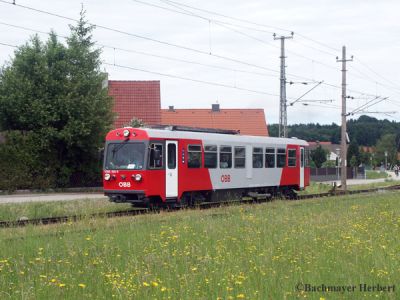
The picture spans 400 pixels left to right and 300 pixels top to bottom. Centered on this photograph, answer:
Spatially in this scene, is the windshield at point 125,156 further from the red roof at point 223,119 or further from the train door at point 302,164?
the red roof at point 223,119

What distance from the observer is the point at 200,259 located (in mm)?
8984

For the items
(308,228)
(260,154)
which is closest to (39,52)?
(260,154)

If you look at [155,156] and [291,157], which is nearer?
[155,156]

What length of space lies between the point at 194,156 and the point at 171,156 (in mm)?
1300

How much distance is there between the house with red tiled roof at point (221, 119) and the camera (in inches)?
2245

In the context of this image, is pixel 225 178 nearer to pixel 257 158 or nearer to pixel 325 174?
pixel 257 158

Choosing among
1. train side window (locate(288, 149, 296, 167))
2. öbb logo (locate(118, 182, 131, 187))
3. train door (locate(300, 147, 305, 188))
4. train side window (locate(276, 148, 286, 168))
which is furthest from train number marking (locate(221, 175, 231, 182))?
train door (locate(300, 147, 305, 188))

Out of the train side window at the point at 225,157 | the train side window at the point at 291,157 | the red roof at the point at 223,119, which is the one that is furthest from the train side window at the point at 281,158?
the red roof at the point at 223,119

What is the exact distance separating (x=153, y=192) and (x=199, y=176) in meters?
2.46

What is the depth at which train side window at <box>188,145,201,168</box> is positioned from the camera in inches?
838

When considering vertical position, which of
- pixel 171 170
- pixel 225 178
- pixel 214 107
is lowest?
A: pixel 225 178

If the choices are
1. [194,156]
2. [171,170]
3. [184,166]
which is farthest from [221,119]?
[171,170]

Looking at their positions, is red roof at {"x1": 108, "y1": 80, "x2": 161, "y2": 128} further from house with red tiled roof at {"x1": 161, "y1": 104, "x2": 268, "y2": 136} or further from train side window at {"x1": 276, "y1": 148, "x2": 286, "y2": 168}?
train side window at {"x1": 276, "y1": 148, "x2": 286, "y2": 168}

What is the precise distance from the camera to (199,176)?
21.8 metres
